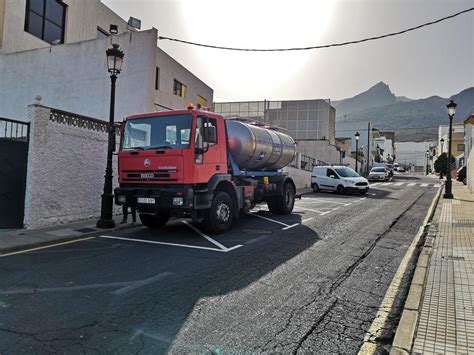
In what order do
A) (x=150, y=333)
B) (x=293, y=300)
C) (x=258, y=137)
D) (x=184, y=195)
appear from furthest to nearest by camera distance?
(x=258, y=137) < (x=184, y=195) < (x=293, y=300) < (x=150, y=333)

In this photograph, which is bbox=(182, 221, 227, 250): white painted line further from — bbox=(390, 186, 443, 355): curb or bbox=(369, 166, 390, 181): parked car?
bbox=(369, 166, 390, 181): parked car

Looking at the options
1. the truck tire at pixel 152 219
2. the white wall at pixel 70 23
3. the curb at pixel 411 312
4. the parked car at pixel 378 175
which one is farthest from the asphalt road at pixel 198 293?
the parked car at pixel 378 175

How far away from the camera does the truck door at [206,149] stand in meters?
8.18

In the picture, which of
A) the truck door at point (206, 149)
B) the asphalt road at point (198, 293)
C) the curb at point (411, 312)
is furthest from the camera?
the truck door at point (206, 149)

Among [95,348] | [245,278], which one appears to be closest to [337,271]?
[245,278]

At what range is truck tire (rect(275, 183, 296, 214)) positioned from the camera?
1261 cm

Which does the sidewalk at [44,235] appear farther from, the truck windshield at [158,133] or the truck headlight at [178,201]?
the truck headlight at [178,201]

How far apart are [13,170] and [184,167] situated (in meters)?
4.37

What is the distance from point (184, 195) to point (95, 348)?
185 inches

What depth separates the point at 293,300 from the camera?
15.2ft

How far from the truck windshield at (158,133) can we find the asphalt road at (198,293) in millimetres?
2207

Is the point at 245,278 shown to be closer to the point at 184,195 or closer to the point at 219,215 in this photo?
the point at 184,195

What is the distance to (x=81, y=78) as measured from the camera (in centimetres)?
1748

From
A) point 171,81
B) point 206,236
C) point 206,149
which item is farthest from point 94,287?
point 171,81
